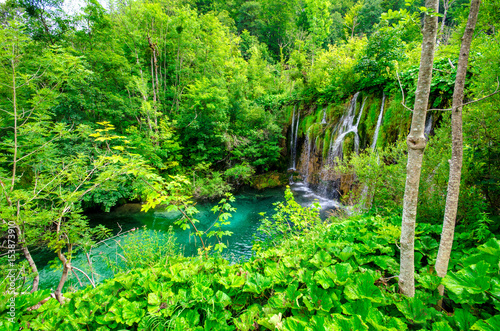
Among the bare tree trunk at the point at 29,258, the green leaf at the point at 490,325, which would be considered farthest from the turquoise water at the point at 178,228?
the green leaf at the point at 490,325

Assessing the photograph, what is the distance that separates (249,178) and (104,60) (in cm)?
890

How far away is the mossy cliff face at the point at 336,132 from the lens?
681 centimetres

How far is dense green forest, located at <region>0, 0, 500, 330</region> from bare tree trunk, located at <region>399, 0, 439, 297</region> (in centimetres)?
1

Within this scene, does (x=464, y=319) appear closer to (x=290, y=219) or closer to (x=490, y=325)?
(x=490, y=325)

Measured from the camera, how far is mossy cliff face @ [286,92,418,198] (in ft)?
22.4

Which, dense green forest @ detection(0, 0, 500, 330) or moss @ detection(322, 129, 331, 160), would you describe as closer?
dense green forest @ detection(0, 0, 500, 330)

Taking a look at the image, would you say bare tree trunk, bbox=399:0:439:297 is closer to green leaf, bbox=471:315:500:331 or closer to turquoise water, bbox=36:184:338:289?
green leaf, bbox=471:315:500:331

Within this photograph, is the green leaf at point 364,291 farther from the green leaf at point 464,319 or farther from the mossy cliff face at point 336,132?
the mossy cliff face at point 336,132

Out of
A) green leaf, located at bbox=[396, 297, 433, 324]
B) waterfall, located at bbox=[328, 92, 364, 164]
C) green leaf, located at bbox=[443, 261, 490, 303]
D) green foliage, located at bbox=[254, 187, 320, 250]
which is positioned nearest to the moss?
waterfall, located at bbox=[328, 92, 364, 164]

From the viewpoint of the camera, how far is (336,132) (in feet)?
30.1

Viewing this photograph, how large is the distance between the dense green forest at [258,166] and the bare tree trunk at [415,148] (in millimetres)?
11

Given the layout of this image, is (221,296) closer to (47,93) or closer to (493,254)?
(493,254)

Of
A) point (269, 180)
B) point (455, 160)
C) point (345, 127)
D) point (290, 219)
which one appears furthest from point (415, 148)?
Result: point (269, 180)

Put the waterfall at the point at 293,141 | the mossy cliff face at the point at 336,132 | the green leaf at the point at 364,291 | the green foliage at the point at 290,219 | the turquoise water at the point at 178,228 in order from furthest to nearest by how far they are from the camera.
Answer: the waterfall at the point at 293,141
the mossy cliff face at the point at 336,132
the turquoise water at the point at 178,228
the green foliage at the point at 290,219
the green leaf at the point at 364,291
